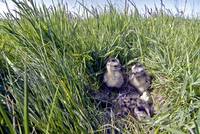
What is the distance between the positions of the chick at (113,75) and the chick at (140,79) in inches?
2.8

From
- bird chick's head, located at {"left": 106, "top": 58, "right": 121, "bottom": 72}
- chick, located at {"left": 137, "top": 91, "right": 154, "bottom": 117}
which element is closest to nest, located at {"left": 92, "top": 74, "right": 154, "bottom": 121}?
chick, located at {"left": 137, "top": 91, "right": 154, "bottom": 117}

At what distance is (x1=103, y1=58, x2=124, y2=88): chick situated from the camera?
176 centimetres

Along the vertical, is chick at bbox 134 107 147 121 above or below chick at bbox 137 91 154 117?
below

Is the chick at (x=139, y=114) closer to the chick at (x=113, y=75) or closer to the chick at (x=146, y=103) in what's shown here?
the chick at (x=146, y=103)

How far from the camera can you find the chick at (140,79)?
1774 millimetres

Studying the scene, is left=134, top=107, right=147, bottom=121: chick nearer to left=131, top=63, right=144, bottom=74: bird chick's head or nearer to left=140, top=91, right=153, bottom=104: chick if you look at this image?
left=140, top=91, right=153, bottom=104: chick

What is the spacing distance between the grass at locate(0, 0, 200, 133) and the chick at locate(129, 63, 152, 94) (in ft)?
0.20

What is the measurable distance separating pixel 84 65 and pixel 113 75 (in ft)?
0.66

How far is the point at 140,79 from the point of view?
5.82 feet

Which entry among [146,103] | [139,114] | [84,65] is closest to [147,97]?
[146,103]

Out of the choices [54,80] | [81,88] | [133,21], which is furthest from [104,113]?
[133,21]

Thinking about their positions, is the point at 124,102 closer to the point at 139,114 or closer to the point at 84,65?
the point at 139,114

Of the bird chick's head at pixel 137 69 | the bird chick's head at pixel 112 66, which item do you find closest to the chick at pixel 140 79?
the bird chick's head at pixel 137 69

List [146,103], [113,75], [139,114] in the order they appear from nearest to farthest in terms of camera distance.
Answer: [139,114]
[146,103]
[113,75]
